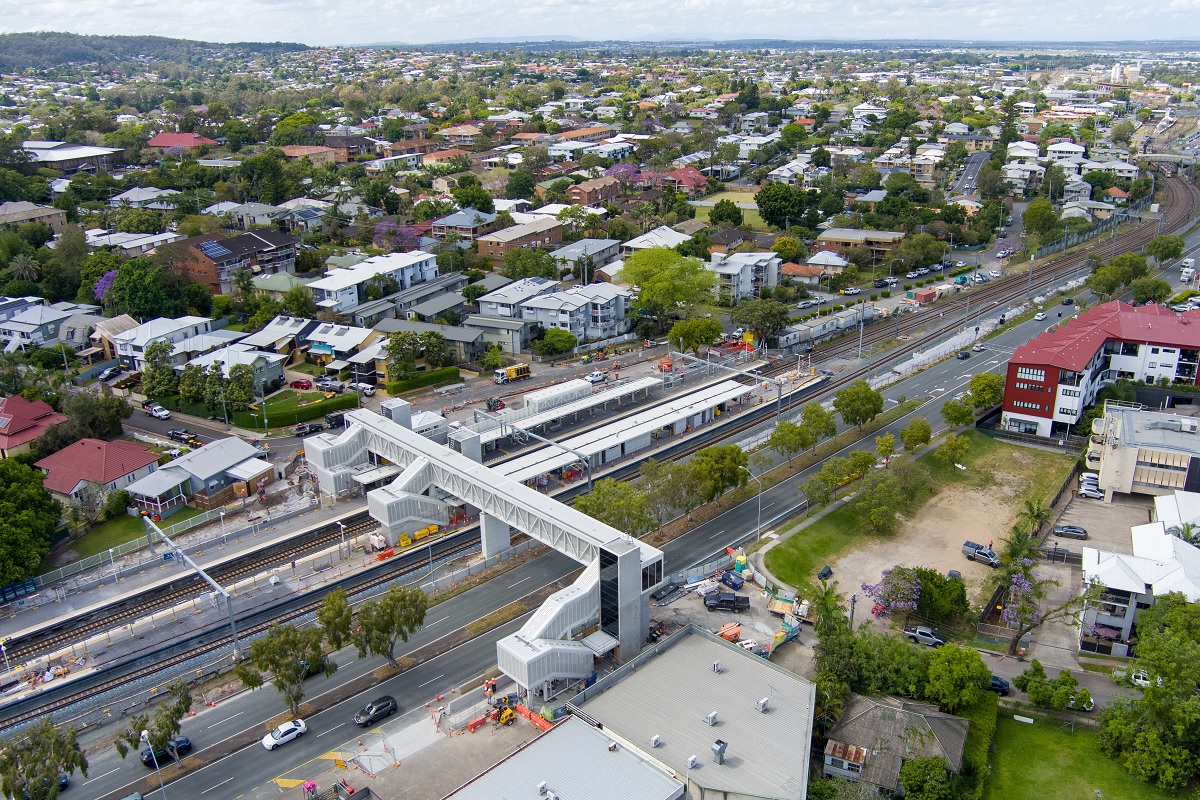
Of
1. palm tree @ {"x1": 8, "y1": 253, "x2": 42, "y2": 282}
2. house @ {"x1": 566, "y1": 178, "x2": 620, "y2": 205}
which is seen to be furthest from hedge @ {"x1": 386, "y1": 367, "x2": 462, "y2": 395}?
house @ {"x1": 566, "y1": 178, "x2": 620, "y2": 205}

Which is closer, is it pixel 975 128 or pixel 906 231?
pixel 906 231

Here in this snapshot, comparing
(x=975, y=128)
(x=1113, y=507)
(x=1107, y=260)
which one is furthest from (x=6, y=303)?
(x=975, y=128)

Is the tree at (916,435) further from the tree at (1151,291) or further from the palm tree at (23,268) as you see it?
the palm tree at (23,268)

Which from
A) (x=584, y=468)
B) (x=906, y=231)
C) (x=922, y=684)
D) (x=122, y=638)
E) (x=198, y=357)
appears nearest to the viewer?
(x=922, y=684)

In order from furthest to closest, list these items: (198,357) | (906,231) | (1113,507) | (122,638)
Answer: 1. (906,231)
2. (198,357)
3. (1113,507)
4. (122,638)

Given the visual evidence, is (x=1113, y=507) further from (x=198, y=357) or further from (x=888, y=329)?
(x=198, y=357)

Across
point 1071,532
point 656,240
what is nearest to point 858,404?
point 1071,532

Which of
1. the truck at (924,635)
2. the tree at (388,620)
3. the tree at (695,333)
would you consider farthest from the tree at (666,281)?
the tree at (388,620)

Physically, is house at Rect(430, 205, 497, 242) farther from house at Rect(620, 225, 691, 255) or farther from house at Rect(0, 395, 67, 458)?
house at Rect(0, 395, 67, 458)
